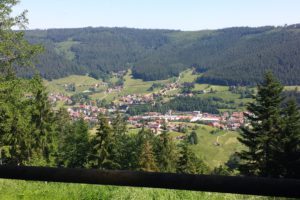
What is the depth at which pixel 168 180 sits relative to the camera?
3.09 metres

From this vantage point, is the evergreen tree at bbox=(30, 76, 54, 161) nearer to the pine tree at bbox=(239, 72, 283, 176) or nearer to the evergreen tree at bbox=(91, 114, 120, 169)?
the evergreen tree at bbox=(91, 114, 120, 169)

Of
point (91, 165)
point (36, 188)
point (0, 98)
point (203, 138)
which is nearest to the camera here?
point (36, 188)

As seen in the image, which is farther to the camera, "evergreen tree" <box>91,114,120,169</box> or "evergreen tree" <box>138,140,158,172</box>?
"evergreen tree" <box>138,140,158,172</box>

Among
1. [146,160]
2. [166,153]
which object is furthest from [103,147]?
[166,153]

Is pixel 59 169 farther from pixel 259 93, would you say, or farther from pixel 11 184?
pixel 259 93

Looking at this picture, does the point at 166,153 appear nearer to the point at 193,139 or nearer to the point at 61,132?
the point at 61,132

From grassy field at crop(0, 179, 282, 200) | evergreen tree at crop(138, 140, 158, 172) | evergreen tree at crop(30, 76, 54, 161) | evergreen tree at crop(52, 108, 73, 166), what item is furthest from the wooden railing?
evergreen tree at crop(52, 108, 73, 166)

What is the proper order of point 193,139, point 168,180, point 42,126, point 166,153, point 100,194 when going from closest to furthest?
point 168,180, point 100,194, point 42,126, point 166,153, point 193,139

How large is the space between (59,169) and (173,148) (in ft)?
182

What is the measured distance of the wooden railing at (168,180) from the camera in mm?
2914

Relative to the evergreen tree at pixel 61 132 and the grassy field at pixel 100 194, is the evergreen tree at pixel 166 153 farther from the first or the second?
the grassy field at pixel 100 194

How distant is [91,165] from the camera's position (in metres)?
48.4

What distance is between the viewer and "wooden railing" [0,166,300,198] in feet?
9.56

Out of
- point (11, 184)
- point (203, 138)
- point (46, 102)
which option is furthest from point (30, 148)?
point (203, 138)
